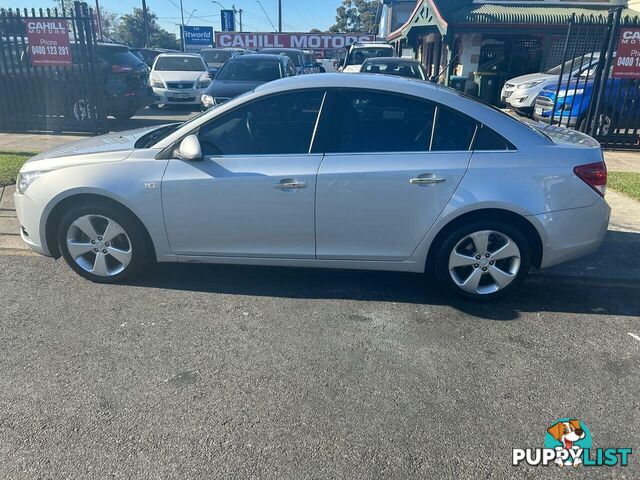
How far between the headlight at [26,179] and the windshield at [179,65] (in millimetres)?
12248

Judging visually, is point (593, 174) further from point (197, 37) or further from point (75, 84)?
point (197, 37)

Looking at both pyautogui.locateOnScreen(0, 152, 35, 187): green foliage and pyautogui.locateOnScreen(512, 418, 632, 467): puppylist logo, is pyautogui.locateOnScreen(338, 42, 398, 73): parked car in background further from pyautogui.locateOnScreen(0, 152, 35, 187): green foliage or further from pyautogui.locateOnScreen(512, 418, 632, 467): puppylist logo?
pyautogui.locateOnScreen(512, 418, 632, 467): puppylist logo

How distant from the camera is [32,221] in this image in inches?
164

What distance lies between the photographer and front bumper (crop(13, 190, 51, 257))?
4.14 meters

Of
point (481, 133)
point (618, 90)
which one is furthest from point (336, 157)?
point (618, 90)

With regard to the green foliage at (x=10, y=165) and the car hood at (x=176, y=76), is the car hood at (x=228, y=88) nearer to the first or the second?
the green foliage at (x=10, y=165)

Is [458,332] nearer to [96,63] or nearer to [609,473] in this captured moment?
[609,473]

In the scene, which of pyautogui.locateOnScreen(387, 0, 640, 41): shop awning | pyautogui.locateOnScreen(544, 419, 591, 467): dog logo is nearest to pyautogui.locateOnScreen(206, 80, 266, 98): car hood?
pyautogui.locateOnScreen(544, 419, 591, 467): dog logo

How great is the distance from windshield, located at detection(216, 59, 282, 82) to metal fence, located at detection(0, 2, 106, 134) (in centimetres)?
267

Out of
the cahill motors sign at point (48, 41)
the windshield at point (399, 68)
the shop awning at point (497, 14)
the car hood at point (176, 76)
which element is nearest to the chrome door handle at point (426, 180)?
the cahill motors sign at point (48, 41)

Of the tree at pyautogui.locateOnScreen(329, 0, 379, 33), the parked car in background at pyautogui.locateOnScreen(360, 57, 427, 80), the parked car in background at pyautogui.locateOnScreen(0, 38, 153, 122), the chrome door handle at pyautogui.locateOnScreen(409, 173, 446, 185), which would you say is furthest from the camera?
the tree at pyautogui.locateOnScreen(329, 0, 379, 33)

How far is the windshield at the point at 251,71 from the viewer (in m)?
11.3

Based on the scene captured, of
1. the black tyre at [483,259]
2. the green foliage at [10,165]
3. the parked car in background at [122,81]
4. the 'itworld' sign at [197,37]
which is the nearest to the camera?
the black tyre at [483,259]

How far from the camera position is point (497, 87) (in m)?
17.4
